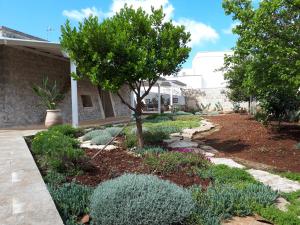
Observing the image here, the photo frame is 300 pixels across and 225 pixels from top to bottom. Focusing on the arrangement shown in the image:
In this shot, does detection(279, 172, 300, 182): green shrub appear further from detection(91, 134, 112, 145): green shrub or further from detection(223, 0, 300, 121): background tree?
detection(91, 134, 112, 145): green shrub

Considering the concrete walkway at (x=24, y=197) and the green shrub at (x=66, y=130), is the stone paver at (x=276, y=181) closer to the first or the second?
the concrete walkway at (x=24, y=197)

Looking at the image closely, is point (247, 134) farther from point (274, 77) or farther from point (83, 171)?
point (83, 171)

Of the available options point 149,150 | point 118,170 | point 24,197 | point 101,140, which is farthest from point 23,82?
point 24,197

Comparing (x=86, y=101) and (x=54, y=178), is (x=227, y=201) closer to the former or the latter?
(x=54, y=178)

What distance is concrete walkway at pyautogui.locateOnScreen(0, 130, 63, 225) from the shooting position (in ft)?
11.0

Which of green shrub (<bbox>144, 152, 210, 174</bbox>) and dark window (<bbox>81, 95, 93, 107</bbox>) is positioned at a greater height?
dark window (<bbox>81, 95, 93, 107</bbox>)

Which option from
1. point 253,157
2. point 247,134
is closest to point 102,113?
point 247,134

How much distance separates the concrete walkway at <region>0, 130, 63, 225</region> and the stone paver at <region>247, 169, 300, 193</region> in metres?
3.57

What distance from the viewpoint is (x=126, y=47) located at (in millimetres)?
7414

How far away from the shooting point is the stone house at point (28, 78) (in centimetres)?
1345

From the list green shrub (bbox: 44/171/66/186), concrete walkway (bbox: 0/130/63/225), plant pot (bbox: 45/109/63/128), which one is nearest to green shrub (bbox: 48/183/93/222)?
concrete walkway (bbox: 0/130/63/225)

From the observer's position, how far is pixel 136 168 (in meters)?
6.47

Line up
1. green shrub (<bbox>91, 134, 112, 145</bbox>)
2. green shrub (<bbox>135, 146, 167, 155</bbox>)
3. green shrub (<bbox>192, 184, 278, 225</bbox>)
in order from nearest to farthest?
green shrub (<bbox>192, 184, 278, 225</bbox>)
green shrub (<bbox>135, 146, 167, 155</bbox>)
green shrub (<bbox>91, 134, 112, 145</bbox>)

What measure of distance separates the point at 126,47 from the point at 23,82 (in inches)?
353
